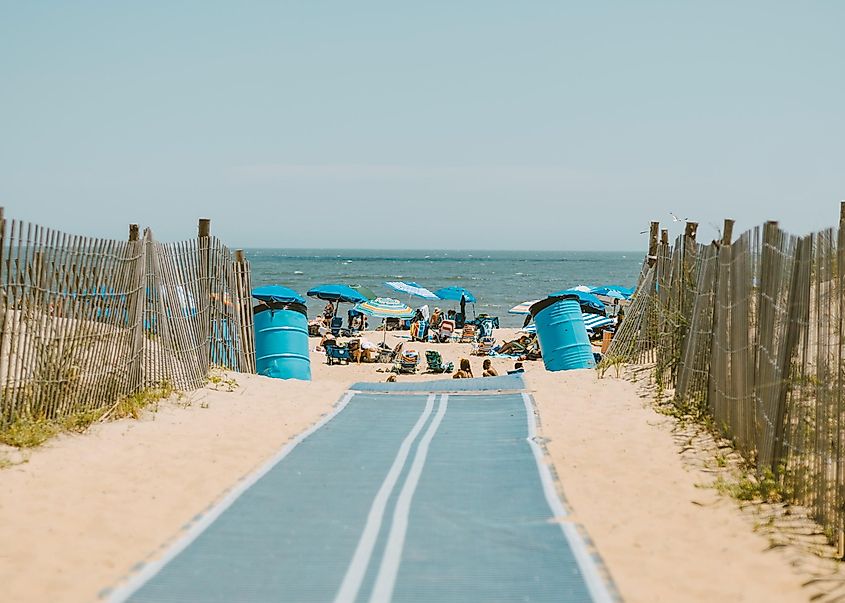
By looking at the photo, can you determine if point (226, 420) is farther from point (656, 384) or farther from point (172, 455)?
point (656, 384)

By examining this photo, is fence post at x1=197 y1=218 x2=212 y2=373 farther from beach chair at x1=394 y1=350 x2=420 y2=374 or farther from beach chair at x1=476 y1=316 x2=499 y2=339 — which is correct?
beach chair at x1=476 y1=316 x2=499 y2=339

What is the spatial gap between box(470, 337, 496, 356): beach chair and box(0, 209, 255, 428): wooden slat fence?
47.0ft

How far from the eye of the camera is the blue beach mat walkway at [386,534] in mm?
5207

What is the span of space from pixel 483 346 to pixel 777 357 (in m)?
22.5

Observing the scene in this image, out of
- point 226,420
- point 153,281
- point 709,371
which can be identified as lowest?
point 226,420

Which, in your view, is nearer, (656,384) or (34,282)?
(34,282)

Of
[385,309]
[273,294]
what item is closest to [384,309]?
[385,309]

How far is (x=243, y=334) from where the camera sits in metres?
16.3

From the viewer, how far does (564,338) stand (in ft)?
62.6

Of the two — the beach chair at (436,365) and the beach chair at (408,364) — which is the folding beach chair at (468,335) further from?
the beach chair at (408,364)

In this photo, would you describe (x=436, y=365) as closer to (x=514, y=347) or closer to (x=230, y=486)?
(x=514, y=347)

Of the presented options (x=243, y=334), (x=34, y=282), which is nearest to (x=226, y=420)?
(x=34, y=282)

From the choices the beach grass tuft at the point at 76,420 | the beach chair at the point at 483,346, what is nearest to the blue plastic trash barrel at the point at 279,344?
the beach grass tuft at the point at 76,420

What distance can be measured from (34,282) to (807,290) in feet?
22.5
